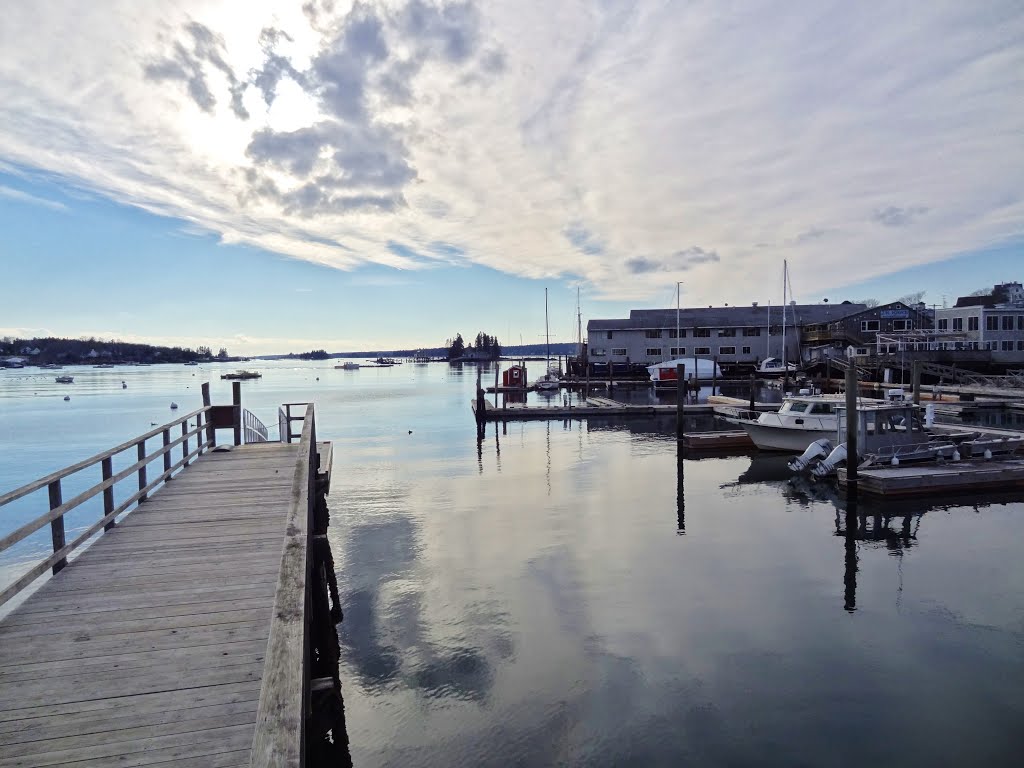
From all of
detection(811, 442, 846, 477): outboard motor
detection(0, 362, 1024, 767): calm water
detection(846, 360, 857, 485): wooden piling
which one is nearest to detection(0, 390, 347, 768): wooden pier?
detection(0, 362, 1024, 767): calm water

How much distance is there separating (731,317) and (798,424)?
55.1m

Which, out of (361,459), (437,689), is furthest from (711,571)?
(361,459)

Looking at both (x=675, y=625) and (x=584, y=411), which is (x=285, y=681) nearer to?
(x=675, y=625)

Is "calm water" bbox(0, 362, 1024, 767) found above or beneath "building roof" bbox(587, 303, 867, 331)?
beneath

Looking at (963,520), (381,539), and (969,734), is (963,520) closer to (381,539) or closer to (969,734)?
(969,734)

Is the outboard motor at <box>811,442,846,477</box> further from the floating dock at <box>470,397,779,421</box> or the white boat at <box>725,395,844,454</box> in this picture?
the floating dock at <box>470,397,779,421</box>

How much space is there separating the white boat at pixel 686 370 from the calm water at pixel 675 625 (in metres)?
46.2

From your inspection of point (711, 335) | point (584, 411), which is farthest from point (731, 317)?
point (584, 411)

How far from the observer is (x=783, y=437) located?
29203 mm

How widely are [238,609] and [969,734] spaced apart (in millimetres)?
9451

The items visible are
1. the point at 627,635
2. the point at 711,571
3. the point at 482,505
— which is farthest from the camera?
the point at 482,505

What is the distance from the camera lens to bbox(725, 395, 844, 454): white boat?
28.1 meters

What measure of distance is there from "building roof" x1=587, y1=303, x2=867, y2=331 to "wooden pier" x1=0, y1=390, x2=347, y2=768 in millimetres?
74422

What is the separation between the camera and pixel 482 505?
70.6 ft
